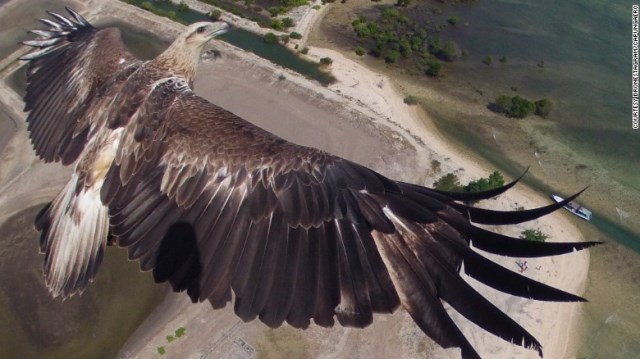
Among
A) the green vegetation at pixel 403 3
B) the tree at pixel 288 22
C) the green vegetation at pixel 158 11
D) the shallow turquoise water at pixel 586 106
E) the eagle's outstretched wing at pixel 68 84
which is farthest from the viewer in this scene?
the green vegetation at pixel 403 3

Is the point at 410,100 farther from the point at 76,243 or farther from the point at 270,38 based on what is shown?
the point at 76,243

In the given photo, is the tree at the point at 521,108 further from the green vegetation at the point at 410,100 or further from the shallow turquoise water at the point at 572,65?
the green vegetation at the point at 410,100

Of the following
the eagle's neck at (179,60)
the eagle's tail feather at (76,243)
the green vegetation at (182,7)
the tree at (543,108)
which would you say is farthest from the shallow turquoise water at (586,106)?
the green vegetation at (182,7)

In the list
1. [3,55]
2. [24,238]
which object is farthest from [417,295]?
[3,55]

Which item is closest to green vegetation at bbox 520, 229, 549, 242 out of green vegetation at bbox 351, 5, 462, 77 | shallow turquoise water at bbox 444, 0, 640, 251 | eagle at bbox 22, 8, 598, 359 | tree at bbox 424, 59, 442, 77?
shallow turquoise water at bbox 444, 0, 640, 251

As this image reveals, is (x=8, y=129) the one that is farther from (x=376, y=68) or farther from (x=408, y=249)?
(x=408, y=249)

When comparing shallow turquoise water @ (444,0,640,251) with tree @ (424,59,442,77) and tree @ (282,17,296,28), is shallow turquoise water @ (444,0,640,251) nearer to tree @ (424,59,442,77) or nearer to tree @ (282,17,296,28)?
tree @ (424,59,442,77)
